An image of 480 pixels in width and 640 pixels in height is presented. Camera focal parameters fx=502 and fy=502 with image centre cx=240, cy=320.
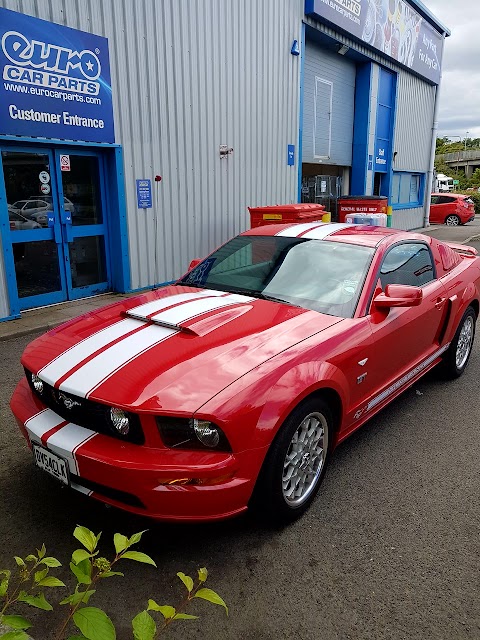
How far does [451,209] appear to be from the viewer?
74.6 feet

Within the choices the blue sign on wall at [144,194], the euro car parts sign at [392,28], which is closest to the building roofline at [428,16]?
the euro car parts sign at [392,28]

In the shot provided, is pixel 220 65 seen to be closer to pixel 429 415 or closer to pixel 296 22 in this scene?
pixel 296 22

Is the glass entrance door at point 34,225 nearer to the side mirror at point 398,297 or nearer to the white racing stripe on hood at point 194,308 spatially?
the white racing stripe on hood at point 194,308

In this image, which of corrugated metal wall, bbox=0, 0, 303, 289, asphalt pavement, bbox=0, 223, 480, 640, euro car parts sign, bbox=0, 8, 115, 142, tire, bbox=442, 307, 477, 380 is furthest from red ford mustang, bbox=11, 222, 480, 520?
corrugated metal wall, bbox=0, 0, 303, 289

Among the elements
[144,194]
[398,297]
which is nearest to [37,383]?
[398,297]

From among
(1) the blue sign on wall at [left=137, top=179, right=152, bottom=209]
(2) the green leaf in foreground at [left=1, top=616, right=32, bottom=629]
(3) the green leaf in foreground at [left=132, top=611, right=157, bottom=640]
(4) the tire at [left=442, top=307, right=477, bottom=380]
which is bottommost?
(4) the tire at [left=442, top=307, right=477, bottom=380]

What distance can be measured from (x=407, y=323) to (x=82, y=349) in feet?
7.20

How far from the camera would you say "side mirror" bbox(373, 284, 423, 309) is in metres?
3.16

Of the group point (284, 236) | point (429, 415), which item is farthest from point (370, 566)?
point (284, 236)

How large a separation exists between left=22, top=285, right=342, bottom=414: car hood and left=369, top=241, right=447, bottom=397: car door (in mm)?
490

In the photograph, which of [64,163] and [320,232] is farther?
[64,163]

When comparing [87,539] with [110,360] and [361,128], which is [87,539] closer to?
[110,360]

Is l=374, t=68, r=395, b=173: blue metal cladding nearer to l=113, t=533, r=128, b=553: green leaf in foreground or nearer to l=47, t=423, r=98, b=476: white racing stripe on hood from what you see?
l=47, t=423, r=98, b=476: white racing stripe on hood

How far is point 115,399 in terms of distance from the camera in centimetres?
227
